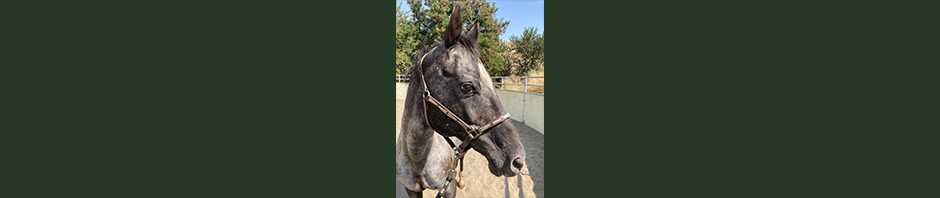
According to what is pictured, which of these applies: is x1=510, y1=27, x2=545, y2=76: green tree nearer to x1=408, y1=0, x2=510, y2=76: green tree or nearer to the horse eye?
x1=408, y1=0, x2=510, y2=76: green tree

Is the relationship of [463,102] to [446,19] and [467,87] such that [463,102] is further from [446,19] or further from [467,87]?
[446,19]

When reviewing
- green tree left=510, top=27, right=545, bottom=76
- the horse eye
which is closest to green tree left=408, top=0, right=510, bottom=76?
green tree left=510, top=27, right=545, bottom=76

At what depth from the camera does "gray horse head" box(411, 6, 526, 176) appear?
1.55m

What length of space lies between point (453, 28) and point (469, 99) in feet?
1.26

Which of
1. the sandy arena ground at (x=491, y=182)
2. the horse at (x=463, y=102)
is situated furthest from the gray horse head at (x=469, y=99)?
the sandy arena ground at (x=491, y=182)

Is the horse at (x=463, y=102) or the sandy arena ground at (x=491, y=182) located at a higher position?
the horse at (x=463, y=102)

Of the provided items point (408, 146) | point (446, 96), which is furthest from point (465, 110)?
point (408, 146)

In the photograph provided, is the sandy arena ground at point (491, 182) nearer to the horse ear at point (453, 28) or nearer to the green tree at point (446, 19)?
the green tree at point (446, 19)

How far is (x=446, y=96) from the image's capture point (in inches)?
62.8

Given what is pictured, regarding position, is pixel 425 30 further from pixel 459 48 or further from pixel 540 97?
pixel 540 97

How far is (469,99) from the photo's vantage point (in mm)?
1553

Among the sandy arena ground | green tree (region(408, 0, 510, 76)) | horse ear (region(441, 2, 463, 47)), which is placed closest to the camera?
horse ear (region(441, 2, 463, 47))

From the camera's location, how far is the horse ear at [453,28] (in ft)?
5.00

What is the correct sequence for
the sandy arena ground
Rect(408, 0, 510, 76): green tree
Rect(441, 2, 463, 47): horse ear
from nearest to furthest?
1. Rect(441, 2, 463, 47): horse ear
2. Rect(408, 0, 510, 76): green tree
3. the sandy arena ground
